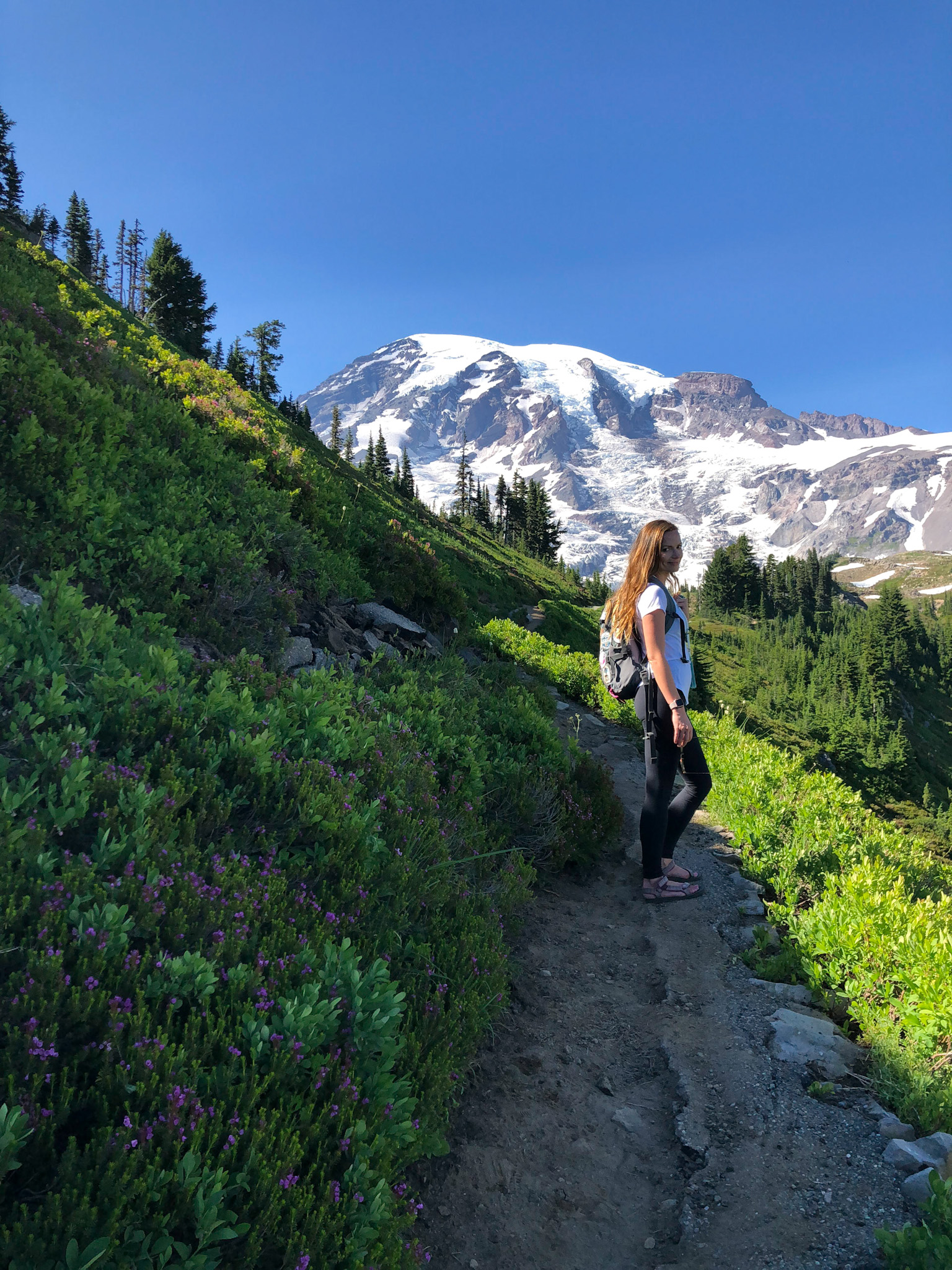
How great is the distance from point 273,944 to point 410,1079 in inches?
39.4

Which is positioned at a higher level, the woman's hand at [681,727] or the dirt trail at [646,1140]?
the woman's hand at [681,727]

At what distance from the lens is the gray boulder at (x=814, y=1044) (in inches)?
158

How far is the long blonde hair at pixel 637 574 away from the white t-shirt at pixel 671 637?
0.08 metres

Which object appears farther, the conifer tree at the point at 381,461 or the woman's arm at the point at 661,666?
the conifer tree at the point at 381,461

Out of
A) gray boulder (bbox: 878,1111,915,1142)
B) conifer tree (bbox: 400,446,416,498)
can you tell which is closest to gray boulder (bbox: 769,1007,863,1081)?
gray boulder (bbox: 878,1111,915,1142)

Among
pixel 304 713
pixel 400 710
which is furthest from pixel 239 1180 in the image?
pixel 400 710

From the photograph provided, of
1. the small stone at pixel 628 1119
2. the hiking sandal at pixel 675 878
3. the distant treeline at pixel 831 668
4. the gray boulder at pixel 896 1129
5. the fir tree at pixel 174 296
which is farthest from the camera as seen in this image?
the distant treeline at pixel 831 668

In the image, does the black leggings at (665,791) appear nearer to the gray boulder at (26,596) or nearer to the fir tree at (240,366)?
the gray boulder at (26,596)

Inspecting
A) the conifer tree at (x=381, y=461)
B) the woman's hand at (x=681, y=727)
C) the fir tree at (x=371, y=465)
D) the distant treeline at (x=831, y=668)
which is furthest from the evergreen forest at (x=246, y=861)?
the conifer tree at (x=381, y=461)

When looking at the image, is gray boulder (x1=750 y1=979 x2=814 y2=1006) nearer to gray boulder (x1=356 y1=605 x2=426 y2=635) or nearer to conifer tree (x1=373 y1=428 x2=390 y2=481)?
gray boulder (x1=356 y1=605 x2=426 y2=635)

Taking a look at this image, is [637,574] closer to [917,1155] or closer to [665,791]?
[665,791]

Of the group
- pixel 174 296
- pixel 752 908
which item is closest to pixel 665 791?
pixel 752 908

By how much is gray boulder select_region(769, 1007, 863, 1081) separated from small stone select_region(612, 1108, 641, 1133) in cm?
102

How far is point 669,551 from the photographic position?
6020 mm
